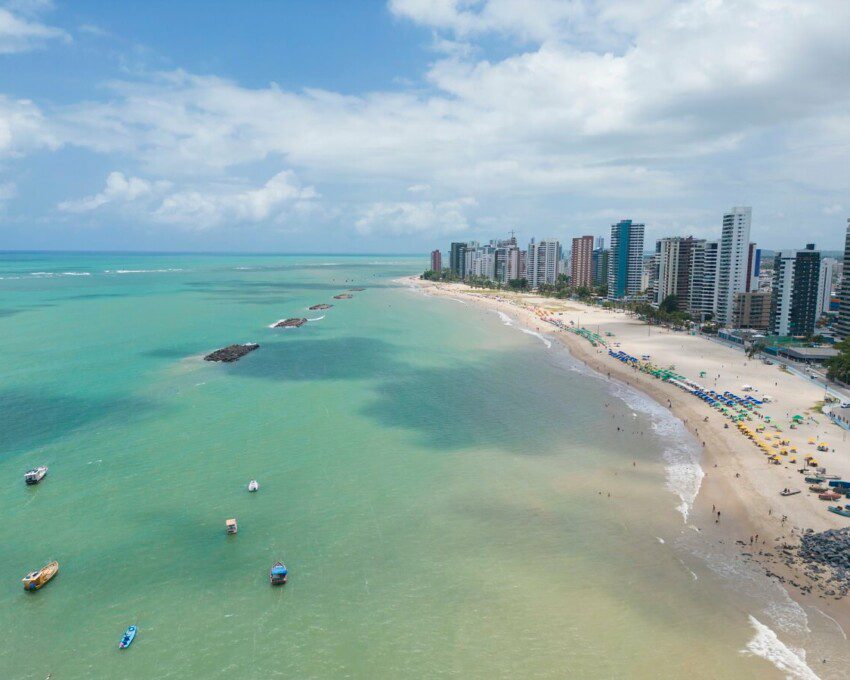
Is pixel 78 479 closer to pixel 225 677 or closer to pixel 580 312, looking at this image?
pixel 225 677

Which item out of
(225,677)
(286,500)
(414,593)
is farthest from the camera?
(286,500)

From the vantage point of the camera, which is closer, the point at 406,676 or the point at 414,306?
the point at 406,676

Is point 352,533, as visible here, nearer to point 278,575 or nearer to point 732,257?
point 278,575

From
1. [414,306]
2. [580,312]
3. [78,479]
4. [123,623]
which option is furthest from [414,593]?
[414,306]

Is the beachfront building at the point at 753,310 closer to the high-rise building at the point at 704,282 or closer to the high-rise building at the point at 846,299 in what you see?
the high-rise building at the point at 704,282

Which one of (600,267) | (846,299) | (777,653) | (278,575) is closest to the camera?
(777,653)

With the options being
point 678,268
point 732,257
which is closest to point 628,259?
point 678,268

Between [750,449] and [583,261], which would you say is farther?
[583,261]
